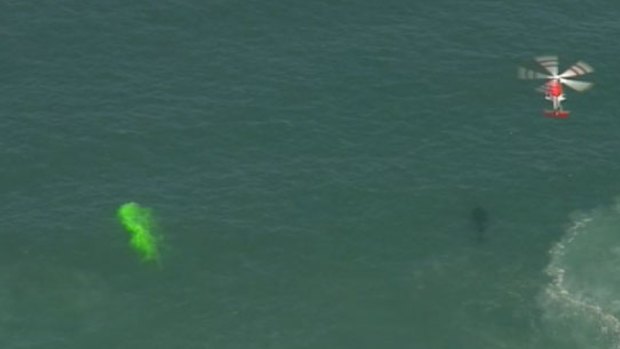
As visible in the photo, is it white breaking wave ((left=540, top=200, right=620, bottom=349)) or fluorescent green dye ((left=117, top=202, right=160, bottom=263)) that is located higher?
fluorescent green dye ((left=117, top=202, right=160, bottom=263))

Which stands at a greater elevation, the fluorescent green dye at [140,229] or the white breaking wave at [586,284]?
the fluorescent green dye at [140,229]

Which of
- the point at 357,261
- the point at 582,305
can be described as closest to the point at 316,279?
the point at 357,261

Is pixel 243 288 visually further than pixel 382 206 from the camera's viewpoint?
No

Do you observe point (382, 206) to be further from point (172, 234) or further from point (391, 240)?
point (172, 234)

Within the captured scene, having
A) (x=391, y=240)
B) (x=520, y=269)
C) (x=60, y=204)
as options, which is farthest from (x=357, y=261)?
(x=60, y=204)

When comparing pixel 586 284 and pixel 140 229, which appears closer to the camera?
pixel 586 284

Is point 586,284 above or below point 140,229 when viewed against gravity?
below

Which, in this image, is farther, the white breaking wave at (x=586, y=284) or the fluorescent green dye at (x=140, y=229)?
the fluorescent green dye at (x=140, y=229)

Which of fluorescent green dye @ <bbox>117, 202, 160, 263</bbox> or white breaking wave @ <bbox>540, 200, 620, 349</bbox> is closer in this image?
white breaking wave @ <bbox>540, 200, 620, 349</bbox>
